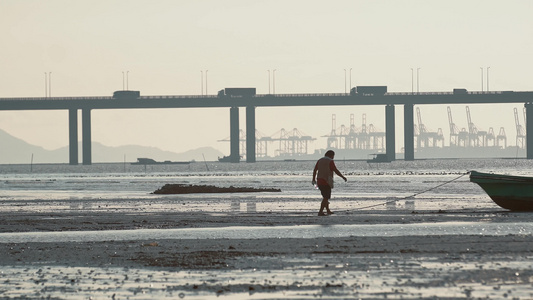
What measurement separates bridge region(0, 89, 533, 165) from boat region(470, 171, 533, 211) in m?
155

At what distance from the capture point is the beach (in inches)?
357

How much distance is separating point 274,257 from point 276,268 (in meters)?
1.15

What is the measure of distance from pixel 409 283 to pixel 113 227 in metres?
10.2

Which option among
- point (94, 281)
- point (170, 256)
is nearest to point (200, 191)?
point (170, 256)

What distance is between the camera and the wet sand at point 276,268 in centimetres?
897

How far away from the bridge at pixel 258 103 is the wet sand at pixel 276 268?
16229 cm

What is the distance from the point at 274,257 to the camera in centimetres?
1195

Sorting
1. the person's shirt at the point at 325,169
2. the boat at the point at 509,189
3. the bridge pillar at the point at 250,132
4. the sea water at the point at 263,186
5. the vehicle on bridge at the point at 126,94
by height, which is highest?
the vehicle on bridge at the point at 126,94

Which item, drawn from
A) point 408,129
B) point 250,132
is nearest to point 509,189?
point 250,132

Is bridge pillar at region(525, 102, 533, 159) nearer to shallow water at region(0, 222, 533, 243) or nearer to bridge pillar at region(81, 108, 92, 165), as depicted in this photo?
bridge pillar at region(81, 108, 92, 165)

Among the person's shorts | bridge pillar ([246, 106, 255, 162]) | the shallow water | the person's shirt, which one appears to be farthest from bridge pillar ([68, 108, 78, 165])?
the shallow water

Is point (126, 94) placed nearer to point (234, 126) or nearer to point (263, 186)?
point (234, 126)

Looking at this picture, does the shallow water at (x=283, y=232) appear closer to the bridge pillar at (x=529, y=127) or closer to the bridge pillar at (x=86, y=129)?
the bridge pillar at (x=86, y=129)

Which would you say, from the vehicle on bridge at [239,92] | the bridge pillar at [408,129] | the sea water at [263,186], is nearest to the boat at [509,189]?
the sea water at [263,186]
